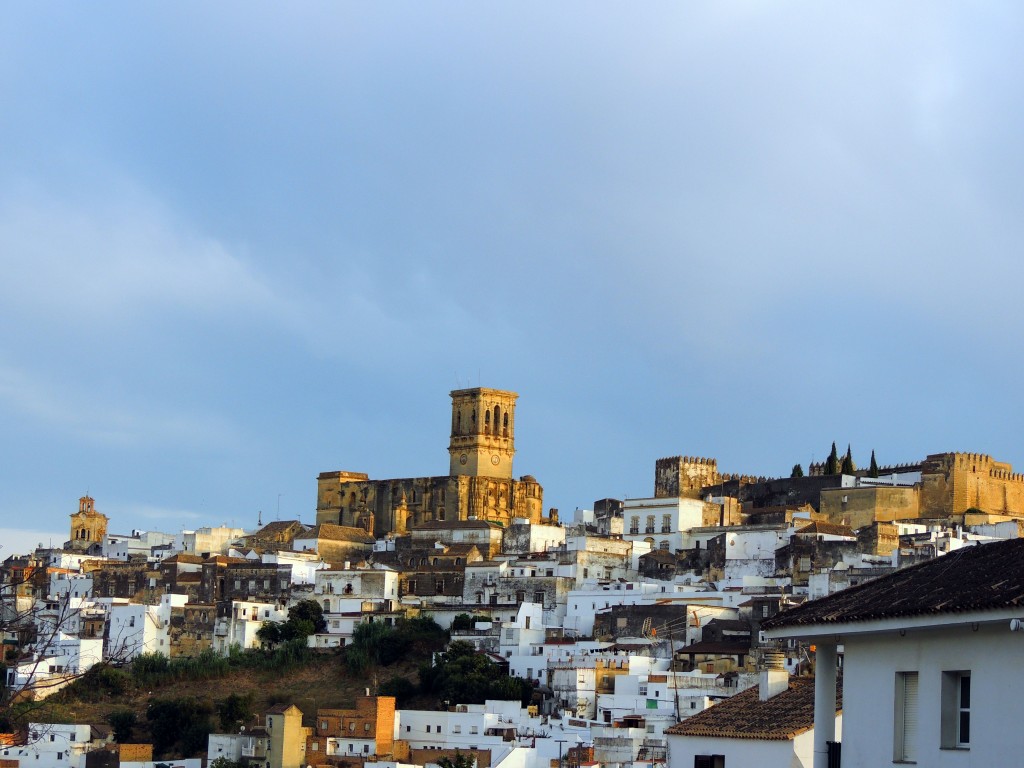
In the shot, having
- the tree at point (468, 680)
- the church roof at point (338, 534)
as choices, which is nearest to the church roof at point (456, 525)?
the church roof at point (338, 534)

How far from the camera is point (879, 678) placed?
30.0 feet

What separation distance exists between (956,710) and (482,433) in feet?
290

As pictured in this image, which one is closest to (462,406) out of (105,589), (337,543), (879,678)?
(337,543)

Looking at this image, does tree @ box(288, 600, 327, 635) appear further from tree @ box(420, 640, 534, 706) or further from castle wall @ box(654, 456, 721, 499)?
castle wall @ box(654, 456, 721, 499)

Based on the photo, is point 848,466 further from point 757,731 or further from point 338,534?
point 757,731

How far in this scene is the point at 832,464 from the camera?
85.0 meters

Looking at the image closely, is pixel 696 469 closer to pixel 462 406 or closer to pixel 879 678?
pixel 462 406

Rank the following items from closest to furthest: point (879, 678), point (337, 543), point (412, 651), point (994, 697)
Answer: point (994, 697)
point (879, 678)
point (412, 651)
point (337, 543)

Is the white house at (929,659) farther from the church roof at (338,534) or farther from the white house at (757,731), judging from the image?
the church roof at (338,534)

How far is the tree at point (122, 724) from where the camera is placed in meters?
62.6

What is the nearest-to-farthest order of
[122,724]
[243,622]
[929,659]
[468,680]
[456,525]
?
[929,659]
[468,680]
[122,724]
[243,622]
[456,525]

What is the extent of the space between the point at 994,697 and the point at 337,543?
79.3 metres

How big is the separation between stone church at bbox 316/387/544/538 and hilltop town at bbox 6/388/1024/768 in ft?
0.43

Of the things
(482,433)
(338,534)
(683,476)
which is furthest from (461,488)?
(683,476)
